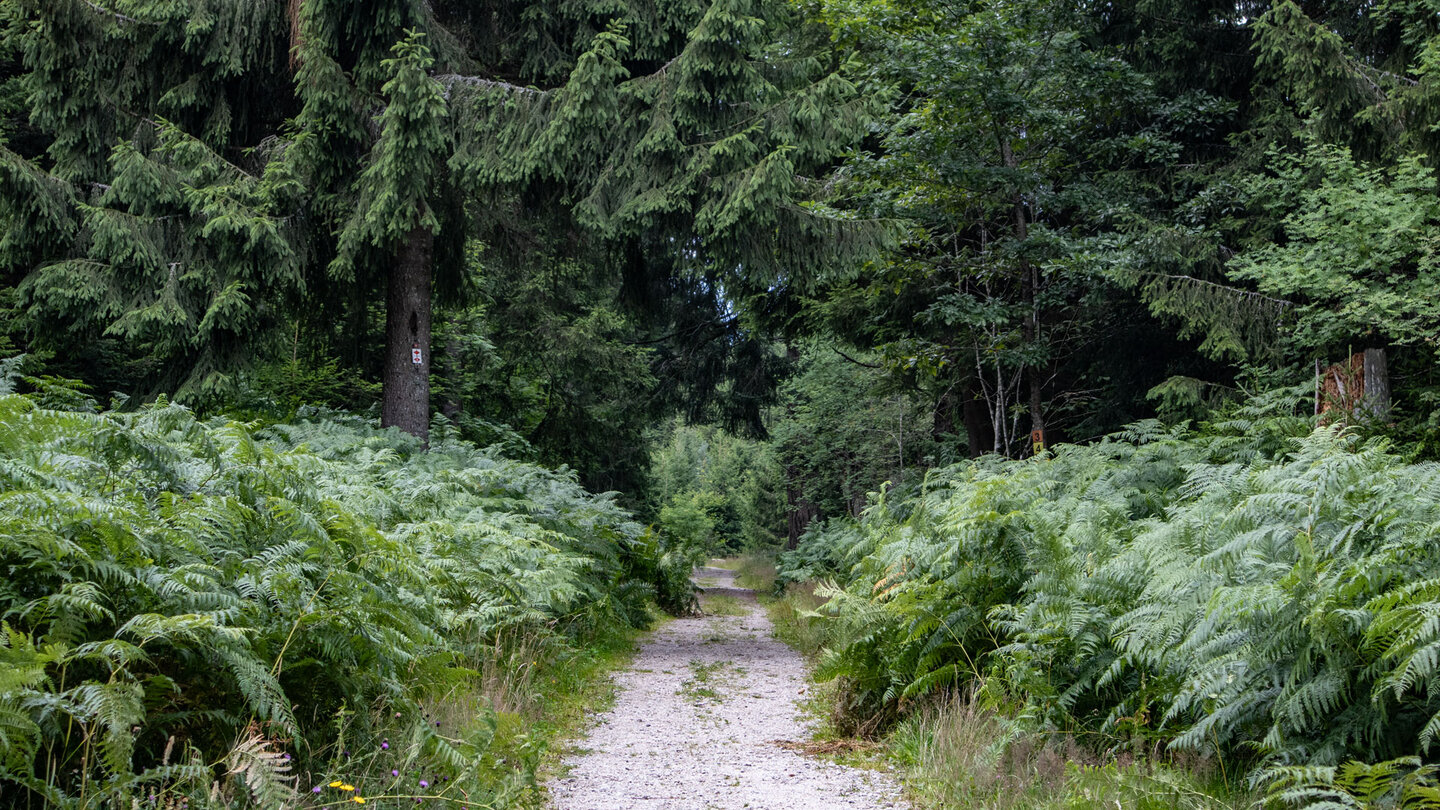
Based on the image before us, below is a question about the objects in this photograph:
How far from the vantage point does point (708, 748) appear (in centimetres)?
569

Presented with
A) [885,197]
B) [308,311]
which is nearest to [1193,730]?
[885,197]

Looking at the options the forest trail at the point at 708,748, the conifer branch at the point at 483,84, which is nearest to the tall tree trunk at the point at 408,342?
the conifer branch at the point at 483,84

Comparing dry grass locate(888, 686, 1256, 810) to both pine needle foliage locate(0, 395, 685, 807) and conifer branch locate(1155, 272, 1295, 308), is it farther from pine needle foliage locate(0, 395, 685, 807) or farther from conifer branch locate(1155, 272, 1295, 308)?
conifer branch locate(1155, 272, 1295, 308)

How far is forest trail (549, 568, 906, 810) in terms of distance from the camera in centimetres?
461

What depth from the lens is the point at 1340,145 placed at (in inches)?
380

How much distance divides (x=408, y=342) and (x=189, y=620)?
9172mm

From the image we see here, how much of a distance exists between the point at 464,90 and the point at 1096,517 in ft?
29.5

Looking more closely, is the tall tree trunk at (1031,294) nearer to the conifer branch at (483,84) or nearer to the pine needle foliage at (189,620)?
the conifer branch at (483,84)

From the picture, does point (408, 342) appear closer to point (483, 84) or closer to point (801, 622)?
point (483, 84)

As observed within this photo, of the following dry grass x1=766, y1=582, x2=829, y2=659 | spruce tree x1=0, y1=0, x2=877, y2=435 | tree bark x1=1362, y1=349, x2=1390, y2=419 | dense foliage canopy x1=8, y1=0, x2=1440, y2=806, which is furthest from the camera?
spruce tree x1=0, y1=0, x2=877, y2=435

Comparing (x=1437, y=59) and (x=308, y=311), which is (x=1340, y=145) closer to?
(x=1437, y=59)

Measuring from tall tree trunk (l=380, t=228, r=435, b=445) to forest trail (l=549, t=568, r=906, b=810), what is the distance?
4550 mm

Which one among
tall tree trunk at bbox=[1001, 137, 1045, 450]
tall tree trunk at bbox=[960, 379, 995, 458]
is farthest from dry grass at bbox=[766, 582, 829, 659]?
tall tree trunk at bbox=[960, 379, 995, 458]

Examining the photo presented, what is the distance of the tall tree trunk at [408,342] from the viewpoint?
11.7m
